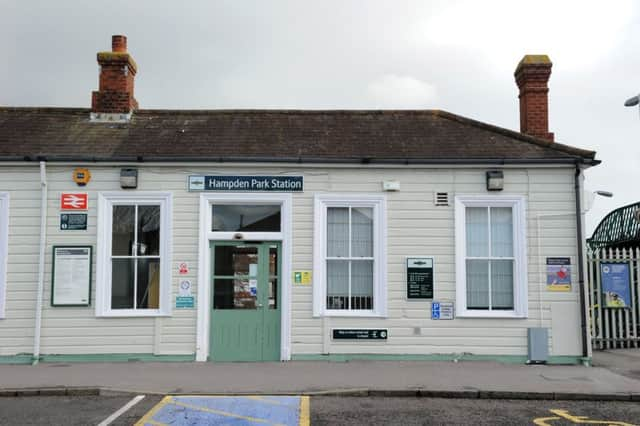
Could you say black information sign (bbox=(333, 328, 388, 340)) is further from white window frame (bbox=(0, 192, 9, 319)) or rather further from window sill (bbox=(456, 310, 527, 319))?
white window frame (bbox=(0, 192, 9, 319))

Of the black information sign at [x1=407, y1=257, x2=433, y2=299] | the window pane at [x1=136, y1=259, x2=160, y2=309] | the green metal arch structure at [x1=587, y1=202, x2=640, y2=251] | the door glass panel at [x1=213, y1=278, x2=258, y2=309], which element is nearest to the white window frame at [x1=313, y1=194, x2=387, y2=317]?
the black information sign at [x1=407, y1=257, x2=433, y2=299]

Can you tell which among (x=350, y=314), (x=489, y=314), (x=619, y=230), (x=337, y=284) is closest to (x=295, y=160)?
(x=337, y=284)

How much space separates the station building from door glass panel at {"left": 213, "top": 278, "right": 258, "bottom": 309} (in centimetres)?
2

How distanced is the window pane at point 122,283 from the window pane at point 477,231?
594 centimetres

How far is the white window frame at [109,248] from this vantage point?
10758mm

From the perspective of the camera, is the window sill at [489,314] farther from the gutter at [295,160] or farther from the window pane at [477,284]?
the gutter at [295,160]

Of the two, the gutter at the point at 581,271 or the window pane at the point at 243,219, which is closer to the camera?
the gutter at the point at 581,271

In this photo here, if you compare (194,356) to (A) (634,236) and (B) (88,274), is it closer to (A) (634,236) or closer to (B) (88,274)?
(B) (88,274)

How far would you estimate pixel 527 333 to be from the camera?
35.4ft

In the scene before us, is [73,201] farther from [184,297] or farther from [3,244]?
[184,297]

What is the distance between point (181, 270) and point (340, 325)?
9.50 ft

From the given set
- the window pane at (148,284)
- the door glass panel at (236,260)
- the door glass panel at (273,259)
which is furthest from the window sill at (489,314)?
the window pane at (148,284)

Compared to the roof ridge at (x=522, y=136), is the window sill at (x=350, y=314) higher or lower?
lower

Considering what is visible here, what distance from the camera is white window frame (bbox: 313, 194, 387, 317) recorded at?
10.8 m
